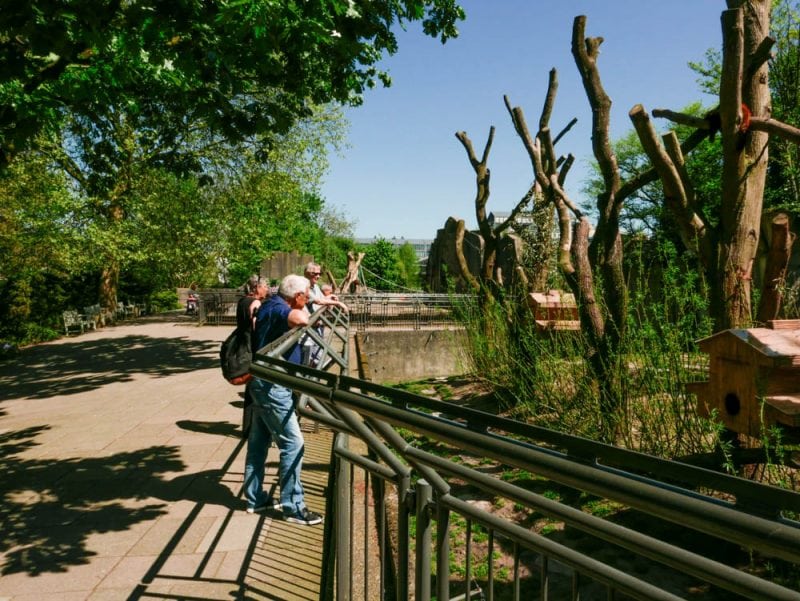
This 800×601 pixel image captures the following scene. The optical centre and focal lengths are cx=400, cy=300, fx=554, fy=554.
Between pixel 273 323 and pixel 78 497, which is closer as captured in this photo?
pixel 273 323

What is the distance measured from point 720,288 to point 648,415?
4.17 feet

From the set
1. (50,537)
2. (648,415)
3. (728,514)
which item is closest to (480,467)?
(648,415)

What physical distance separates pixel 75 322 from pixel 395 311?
43.8 feet

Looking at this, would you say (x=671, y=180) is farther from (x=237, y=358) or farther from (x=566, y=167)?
(x=566, y=167)

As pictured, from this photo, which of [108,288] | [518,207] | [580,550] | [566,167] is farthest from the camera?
[108,288]

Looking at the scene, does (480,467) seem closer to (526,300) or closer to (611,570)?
(526,300)

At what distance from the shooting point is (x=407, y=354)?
50.7 feet

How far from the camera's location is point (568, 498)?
4.73 metres

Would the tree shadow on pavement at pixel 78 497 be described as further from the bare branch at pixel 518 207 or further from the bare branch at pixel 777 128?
the bare branch at pixel 518 207

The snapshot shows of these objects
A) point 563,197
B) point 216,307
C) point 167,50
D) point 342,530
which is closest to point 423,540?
point 342,530

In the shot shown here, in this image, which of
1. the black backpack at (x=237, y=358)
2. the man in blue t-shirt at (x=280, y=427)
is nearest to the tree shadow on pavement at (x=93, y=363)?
the black backpack at (x=237, y=358)

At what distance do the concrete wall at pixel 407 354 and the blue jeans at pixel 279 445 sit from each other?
10.6m

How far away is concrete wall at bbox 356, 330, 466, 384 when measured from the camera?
15.3m

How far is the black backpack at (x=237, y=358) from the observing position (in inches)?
208
